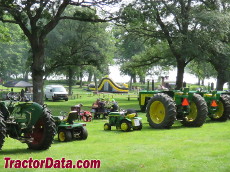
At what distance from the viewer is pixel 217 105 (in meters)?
17.1

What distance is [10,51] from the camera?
77.9 meters

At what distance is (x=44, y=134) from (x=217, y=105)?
33.7 ft

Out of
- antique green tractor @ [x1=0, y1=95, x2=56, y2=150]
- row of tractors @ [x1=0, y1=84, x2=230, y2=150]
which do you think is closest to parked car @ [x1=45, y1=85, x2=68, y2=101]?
row of tractors @ [x1=0, y1=84, x2=230, y2=150]

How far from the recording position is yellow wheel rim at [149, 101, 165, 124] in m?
14.6

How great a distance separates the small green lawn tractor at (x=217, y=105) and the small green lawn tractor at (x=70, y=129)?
7.20 meters

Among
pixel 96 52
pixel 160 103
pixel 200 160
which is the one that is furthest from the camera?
pixel 96 52

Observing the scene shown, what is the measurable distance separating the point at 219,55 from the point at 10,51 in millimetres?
56605

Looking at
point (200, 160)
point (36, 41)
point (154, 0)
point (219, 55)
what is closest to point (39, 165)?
point (200, 160)

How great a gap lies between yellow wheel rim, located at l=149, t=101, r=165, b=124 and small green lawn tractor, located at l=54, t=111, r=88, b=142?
13.4 feet

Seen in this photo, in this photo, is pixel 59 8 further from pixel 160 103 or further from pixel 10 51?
pixel 10 51

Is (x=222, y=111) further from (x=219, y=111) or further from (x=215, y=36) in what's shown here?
(x=215, y=36)

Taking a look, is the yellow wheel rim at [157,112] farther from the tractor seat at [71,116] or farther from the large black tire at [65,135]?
the large black tire at [65,135]

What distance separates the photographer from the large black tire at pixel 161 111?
13.8m

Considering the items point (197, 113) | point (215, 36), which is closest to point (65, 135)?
point (197, 113)
